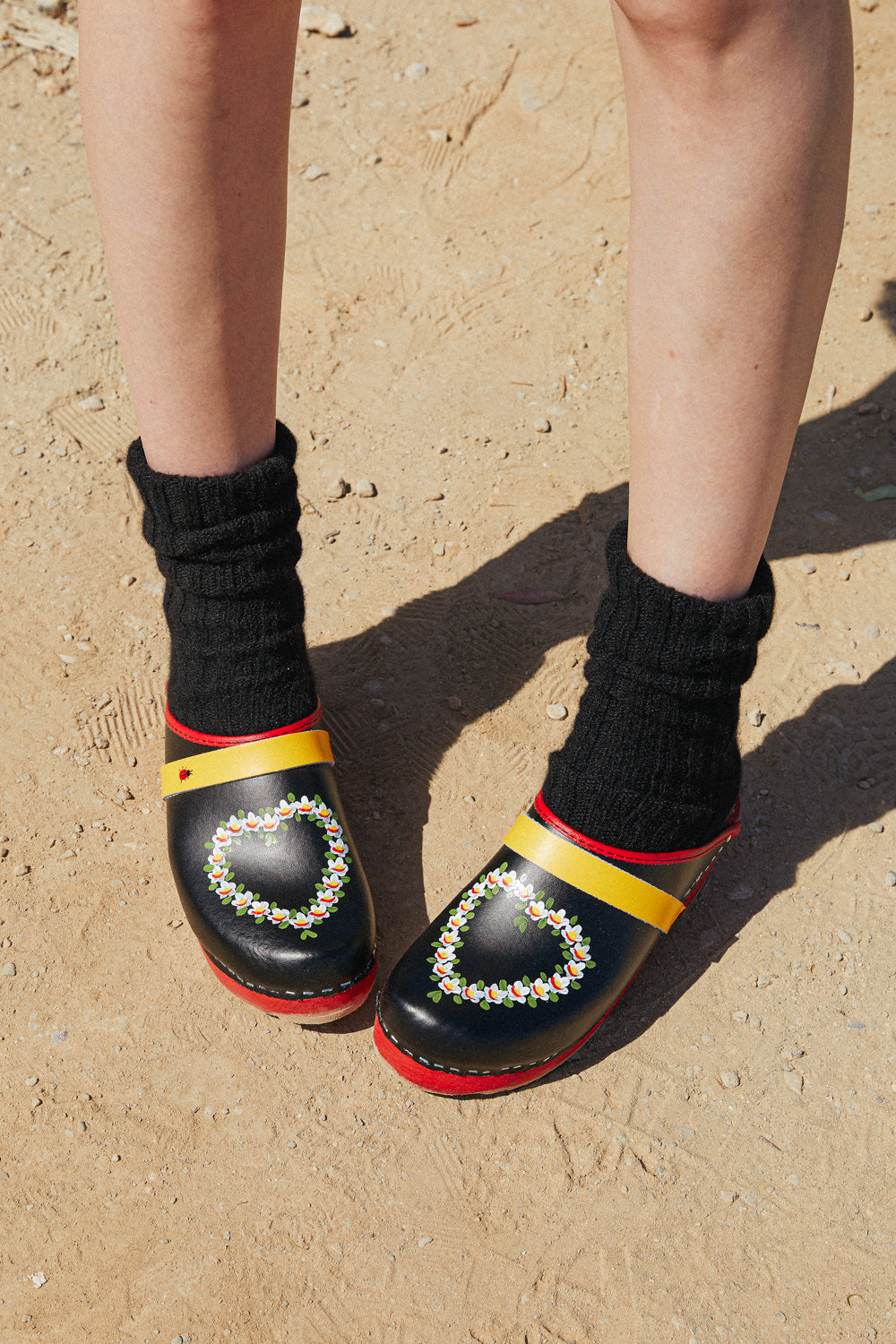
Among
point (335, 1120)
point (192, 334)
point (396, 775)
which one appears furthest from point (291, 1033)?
point (192, 334)

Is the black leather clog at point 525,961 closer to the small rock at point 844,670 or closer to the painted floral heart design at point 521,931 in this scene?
the painted floral heart design at point 521,931

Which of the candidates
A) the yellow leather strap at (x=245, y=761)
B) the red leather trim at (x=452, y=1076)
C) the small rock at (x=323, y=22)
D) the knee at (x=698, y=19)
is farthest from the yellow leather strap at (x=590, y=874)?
the small rock at (x=323, y=22)

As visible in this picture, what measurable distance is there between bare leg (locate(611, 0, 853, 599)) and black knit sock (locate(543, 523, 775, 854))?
3 cm

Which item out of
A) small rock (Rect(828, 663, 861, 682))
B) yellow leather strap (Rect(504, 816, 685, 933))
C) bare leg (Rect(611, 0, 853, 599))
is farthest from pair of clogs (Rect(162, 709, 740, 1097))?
small rock (Rect(828, 663, 861, 682))

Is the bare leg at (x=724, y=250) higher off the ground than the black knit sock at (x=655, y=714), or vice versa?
the bare leg at (x=724, y=250)

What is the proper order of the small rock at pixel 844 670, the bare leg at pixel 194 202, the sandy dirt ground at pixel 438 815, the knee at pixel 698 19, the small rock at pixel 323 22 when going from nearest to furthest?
the knee at pixel 698 19 < the bare leg at pixel 194 202 < the sandy dirt ground at pixel 438 815 < the small rock at pixel 844 670 < the small rock at pixel 323 22

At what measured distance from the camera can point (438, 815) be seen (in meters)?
1.40

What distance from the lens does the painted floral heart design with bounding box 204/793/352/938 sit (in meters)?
1.14

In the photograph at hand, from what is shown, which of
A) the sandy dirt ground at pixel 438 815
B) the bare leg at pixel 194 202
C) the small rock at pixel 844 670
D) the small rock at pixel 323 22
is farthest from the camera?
the small rock at pixel 323 22

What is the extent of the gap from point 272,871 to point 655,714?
453 millimetres

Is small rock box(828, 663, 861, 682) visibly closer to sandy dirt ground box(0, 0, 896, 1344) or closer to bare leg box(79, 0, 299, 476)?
sandy dirt ground box(0, 0, 896, 1344)

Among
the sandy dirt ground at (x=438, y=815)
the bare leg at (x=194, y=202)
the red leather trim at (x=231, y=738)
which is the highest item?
the bare leg at (x=194, y=202)

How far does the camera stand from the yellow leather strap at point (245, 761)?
1.21 metres

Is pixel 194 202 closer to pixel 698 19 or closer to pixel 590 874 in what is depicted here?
pixel 698 19
